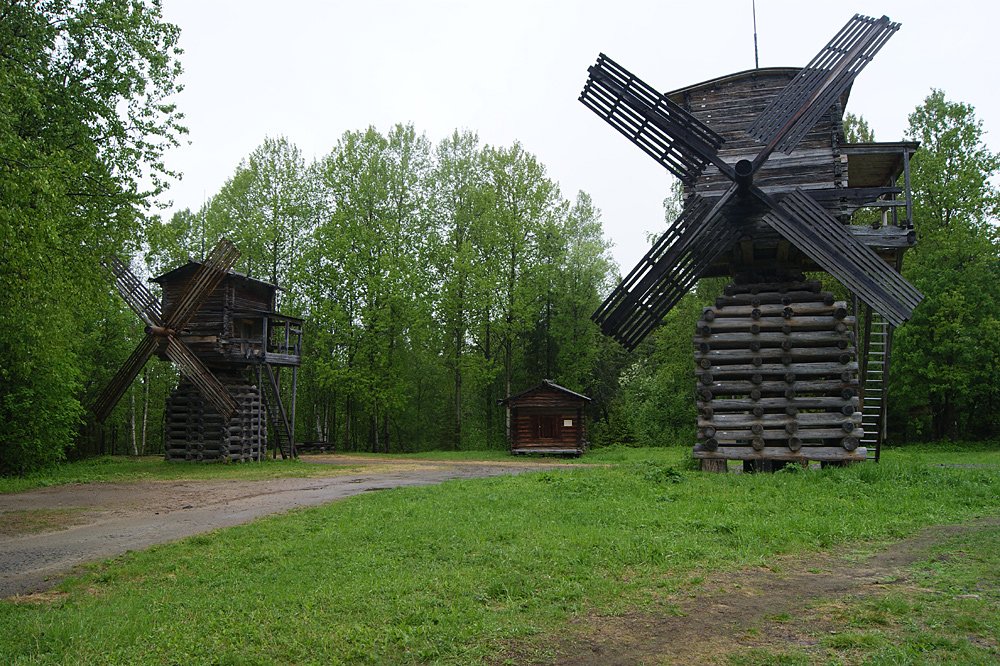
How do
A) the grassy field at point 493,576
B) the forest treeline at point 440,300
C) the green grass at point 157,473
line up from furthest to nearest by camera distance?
the forest treeline at point 440,300
the green grass at point 157,473
the grassy field at point 493,576

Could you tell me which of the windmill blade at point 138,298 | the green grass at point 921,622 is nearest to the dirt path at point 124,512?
the green grass at point 921,622

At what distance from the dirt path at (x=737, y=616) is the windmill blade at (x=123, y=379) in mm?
26192

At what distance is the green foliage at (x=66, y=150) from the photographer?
13578 mm

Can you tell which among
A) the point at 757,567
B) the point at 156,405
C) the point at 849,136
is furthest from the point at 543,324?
the point at 757,567

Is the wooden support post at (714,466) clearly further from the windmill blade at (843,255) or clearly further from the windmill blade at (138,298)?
the windmill blade at (138,298)

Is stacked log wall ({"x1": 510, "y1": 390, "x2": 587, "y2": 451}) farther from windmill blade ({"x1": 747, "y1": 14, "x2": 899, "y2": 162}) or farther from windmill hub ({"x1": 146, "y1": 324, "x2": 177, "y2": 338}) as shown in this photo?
windmill blade ({"x1": 747, "y1": 14, "x2": 899, "y2": 162})

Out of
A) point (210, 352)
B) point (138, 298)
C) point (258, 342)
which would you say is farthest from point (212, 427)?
point (138, 298)

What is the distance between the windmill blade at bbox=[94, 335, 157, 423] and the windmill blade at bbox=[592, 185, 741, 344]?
20.1m

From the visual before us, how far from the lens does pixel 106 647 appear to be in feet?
17.8

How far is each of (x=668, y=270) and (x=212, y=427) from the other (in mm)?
22208

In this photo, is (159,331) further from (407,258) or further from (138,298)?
(407,258)

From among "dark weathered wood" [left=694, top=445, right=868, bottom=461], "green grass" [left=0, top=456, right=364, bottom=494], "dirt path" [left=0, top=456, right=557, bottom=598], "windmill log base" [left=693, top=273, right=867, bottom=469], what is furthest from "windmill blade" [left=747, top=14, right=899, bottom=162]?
"green grass" [left=0, top=456, right=364, bottom=494]

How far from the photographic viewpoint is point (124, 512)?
14422 mm

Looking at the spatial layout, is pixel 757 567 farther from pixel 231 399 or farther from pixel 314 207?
pixel 314 207
